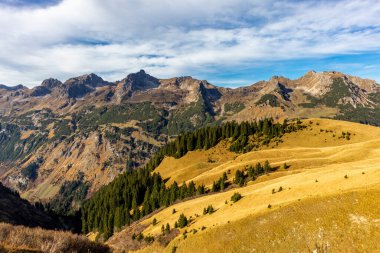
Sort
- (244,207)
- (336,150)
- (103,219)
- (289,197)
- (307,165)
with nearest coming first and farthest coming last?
(289,197), (244,207), (307,165), (336,150), (103,219)

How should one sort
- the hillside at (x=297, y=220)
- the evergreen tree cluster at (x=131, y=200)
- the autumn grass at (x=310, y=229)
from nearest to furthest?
the autumn grass at (x=310, y=229) < the hillside at (x=297, y=220) < the evergreen tree cluster at (x=131, y=200)

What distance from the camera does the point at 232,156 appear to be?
160000mm

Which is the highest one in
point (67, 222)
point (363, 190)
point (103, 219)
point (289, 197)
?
point (363, 190)

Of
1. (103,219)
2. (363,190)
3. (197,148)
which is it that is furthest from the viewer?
(197,148)

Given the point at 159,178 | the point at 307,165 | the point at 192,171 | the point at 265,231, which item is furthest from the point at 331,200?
the point at 159,178

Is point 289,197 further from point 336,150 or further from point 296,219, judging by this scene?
point 336,150

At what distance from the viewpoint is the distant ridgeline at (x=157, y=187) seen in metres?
126

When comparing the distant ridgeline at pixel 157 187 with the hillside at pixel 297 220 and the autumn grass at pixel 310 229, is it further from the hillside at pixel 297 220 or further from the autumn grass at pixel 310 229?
the autumn grass at pixel 310 229

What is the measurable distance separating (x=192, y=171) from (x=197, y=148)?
34.9 meters

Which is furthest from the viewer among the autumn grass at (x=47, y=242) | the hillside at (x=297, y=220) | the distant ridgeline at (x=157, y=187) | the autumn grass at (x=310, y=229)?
the distant ridgeline at (x=157, y=187)

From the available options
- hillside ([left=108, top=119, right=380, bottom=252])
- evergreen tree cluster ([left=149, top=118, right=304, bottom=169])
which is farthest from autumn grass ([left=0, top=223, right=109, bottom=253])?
evergreen tree cluster ([left=149, top=118, right=304, bottom=169])

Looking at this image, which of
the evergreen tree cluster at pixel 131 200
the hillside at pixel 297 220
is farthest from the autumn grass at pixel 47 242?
the evergreen tree cluster at pixel 131 200

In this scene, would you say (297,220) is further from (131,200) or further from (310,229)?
(131,200)

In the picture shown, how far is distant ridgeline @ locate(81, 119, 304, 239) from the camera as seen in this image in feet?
415
